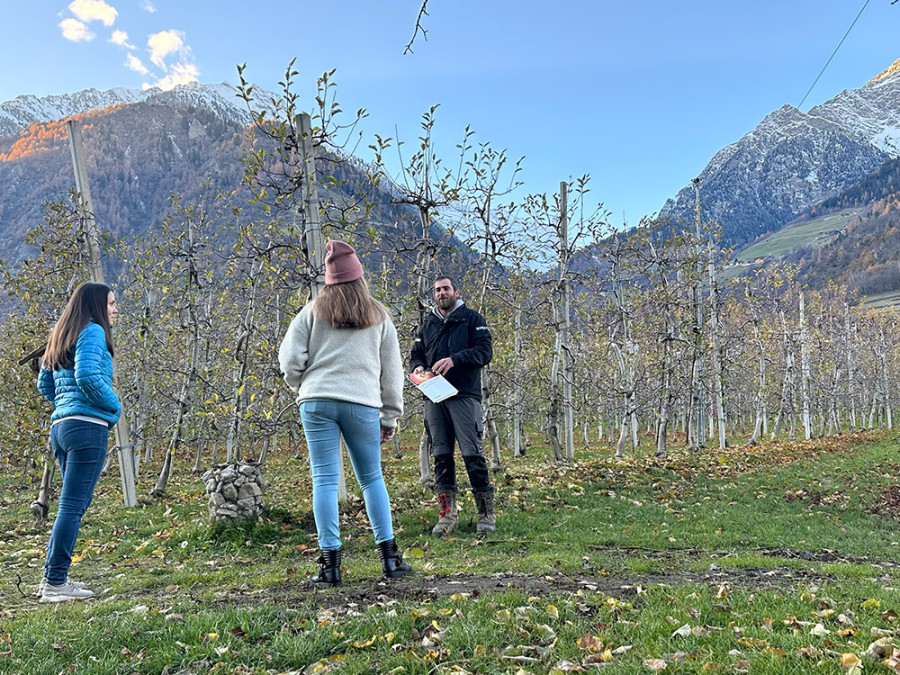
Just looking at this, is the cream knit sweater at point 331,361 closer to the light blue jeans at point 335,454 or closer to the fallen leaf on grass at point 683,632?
the light blue jeans at point 335,454

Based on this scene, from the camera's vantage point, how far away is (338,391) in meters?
4.40

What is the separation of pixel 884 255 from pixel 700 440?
189m

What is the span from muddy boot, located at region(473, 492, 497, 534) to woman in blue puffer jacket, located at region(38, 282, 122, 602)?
4.44 meters

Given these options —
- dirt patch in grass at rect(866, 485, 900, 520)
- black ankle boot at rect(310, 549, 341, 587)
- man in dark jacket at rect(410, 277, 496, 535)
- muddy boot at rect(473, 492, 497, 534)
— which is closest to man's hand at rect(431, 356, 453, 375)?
man in dark jacket at rect(410, 277, 496, 535)

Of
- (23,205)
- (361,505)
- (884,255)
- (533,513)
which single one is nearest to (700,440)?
(533,513)

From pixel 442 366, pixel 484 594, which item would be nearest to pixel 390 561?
pixel 484 594

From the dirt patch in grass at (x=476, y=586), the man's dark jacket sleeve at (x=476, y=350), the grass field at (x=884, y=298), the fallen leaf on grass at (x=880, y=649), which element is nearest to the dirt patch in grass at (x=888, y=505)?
the dirt patch in grass at (x=476, y=586)

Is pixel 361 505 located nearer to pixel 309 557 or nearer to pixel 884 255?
pixel 309 557

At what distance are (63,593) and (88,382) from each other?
197 centimetres

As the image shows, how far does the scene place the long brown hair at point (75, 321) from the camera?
4.80 metres

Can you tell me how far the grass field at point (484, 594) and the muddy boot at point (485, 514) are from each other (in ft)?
1.07

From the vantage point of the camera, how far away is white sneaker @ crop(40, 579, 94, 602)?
4734mm

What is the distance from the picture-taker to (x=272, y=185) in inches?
327

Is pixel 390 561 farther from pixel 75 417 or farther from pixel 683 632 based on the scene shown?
pixel 75 417
